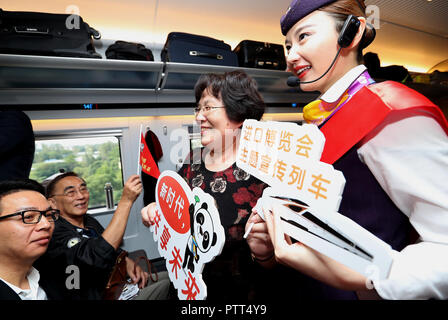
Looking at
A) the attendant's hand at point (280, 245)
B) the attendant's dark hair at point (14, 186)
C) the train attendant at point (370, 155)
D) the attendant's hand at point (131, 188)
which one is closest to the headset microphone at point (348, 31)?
the train attendant at point (370, 155)

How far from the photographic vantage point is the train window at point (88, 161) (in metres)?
3.11

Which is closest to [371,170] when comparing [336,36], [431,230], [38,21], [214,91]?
[431,230]

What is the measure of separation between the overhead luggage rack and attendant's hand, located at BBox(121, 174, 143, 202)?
4.33ft

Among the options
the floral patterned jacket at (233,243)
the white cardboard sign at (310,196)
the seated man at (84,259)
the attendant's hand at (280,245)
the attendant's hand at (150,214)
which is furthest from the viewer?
the seated man at (84,259)

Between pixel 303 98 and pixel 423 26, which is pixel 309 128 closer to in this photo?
pixel 423 26

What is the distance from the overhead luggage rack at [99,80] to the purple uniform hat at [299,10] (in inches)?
73.4

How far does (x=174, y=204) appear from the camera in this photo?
1001mm

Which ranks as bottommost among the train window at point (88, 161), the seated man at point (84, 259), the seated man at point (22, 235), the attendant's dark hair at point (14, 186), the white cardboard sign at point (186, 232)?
the train window at point (88, 161)

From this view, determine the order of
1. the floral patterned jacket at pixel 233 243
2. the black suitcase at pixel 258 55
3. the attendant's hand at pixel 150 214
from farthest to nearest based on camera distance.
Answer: the black suitcase at pixel 258 55
the attendant's hand at pixel 150 214
the floral patterned jacket at pixel 233 243

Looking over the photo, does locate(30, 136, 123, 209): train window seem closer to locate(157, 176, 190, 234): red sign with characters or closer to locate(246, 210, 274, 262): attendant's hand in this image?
locate(157, 176, 190, 234): red sign with characters

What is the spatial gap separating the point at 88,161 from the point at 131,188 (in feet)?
7.08

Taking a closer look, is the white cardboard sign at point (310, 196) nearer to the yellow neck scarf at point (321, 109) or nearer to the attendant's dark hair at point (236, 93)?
the yellow neck scarf at point (321, 109)

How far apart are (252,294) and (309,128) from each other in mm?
971
